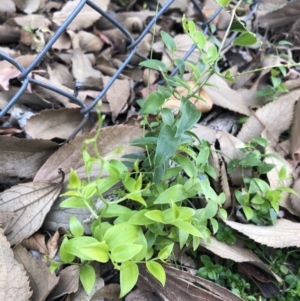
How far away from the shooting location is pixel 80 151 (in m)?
0.96

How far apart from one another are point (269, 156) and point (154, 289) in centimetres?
43

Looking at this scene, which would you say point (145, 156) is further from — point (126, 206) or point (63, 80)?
point (63, 80)

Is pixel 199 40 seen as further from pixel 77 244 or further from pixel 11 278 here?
pixel 11 278

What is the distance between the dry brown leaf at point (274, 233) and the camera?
93 centimetres

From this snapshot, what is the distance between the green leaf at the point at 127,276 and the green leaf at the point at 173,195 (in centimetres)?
13

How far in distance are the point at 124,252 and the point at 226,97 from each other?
0.68 meters

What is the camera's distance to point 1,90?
41.9 inches

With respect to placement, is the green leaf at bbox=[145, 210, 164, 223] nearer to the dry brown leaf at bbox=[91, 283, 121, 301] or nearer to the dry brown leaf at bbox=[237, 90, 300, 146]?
the dry brown leaf at bbox=[91, 283, 121, 301]

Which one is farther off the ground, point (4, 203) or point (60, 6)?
point (60, 6)

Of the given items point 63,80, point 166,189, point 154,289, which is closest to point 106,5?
point 63,80

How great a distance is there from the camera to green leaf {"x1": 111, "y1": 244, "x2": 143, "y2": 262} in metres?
0.72

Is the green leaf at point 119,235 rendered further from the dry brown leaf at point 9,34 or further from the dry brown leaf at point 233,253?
the dry brown leaf at point 9,34

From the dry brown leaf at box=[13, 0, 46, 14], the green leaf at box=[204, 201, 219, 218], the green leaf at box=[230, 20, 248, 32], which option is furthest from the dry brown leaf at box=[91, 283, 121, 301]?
the dry brown leaf at box=[13, 0, 46, 14]

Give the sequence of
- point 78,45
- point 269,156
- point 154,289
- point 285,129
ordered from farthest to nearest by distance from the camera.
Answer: point 78,45 < point 285,129 < point 269,156 < point 154,289
